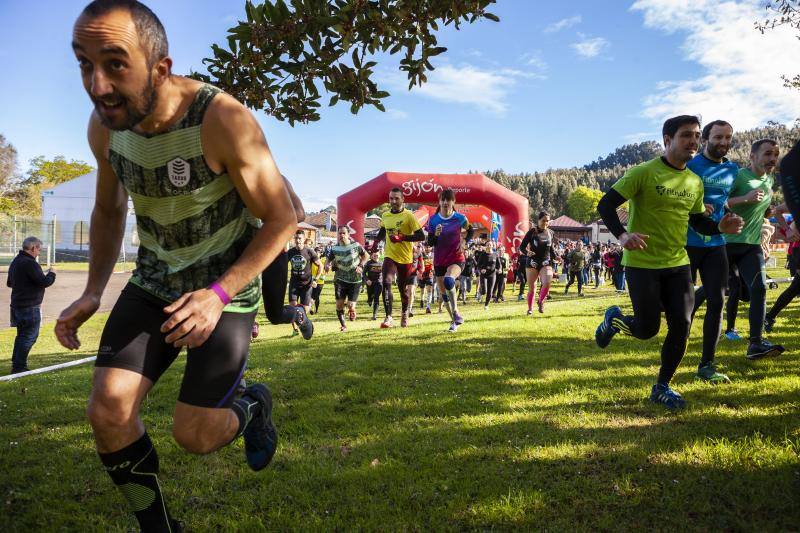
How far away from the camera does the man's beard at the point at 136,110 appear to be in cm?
183

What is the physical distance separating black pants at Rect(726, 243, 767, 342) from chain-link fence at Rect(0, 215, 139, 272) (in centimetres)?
2502

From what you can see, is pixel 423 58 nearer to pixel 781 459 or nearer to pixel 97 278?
pixel 97 278

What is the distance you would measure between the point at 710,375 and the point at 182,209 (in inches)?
179

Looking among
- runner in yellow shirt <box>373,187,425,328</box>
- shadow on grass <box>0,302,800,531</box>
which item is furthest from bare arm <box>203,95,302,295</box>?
runner in yellow shirt <box>373,187,425,328</box>

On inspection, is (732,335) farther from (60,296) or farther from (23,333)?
(60,296)

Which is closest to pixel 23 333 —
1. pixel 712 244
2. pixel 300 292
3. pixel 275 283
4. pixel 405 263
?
pixel 300 292

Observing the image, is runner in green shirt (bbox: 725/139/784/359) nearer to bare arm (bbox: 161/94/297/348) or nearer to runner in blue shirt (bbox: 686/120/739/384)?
runner in blue shirt (bbox: 686/120/739/384)

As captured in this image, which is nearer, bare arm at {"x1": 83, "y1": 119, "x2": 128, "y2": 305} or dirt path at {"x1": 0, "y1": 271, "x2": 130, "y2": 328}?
bare arm at {"x1": 83, "y1": 119, "x2": 128, "y2": 305}

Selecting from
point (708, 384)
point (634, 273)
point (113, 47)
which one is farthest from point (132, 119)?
point (708, 384)

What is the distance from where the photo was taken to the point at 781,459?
2.89 m

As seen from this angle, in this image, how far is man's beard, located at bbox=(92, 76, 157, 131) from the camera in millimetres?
1835

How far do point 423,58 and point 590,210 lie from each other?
102 meters

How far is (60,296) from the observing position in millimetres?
17891

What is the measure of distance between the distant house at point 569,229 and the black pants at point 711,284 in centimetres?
7381
